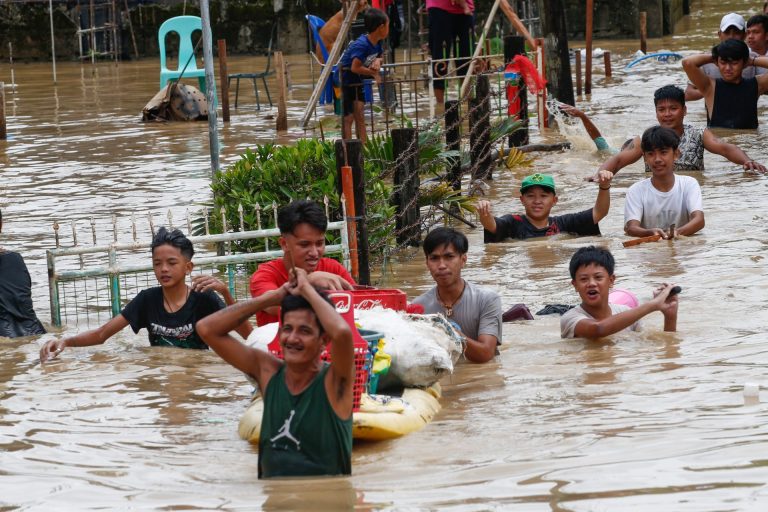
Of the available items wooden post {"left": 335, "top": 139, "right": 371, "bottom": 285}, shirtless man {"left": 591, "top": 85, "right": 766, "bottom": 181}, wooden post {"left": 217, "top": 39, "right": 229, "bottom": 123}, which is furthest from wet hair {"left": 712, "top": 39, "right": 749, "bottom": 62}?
wooden post {"left": 335, "top": 139, "right": 371, "bottom": 285}

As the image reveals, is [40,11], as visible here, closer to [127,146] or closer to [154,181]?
[127,146]

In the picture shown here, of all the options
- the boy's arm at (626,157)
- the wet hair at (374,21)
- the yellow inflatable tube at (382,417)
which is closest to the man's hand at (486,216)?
the boy's arm at (626,157)

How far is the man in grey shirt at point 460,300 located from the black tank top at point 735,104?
29.5ft

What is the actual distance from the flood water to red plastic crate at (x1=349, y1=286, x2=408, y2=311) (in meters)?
0.54

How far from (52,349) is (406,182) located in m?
3.87

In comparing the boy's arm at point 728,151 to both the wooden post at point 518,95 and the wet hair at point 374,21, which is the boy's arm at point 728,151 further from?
the wet hair at point 374,21

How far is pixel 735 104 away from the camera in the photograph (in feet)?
52.1

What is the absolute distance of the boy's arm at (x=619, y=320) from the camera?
24.9ft

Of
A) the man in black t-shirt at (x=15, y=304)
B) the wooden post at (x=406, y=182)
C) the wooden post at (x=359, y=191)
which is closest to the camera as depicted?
the man in black t-shirt at (x=15, y=304)

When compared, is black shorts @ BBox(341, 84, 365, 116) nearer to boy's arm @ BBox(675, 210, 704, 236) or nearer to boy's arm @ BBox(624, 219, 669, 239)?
boy's arm @ BBox(624, 219, 669, 239)

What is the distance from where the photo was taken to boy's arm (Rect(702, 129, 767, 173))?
1300 centimetres

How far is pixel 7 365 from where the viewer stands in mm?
8211

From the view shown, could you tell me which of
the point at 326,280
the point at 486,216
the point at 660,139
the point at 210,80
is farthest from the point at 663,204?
the point at 326,280

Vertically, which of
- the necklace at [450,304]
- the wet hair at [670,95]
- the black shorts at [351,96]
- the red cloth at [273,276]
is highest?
the black shorts at [351,96]
